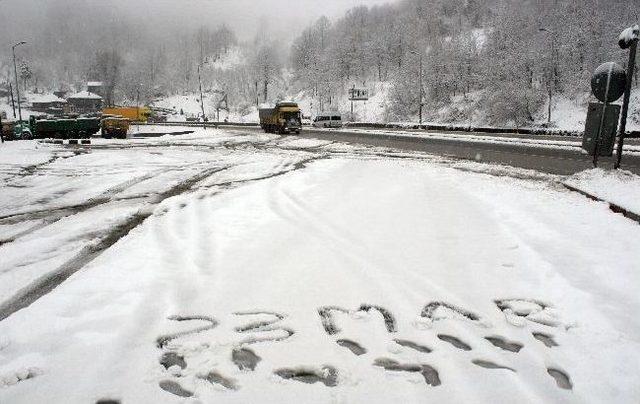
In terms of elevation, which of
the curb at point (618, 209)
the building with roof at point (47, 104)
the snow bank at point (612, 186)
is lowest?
the curb at point (618, 209)

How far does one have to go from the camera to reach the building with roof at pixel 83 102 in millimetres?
113000

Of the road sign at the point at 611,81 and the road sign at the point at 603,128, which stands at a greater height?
the road sign at the point at 611,81

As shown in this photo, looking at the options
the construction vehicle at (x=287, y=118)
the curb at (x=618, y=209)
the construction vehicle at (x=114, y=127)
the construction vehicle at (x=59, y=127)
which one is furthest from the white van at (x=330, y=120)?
the curb at (x=618, y=209)

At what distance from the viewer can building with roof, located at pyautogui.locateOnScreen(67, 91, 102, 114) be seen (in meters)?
113

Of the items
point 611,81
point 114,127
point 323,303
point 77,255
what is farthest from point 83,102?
point 323,303

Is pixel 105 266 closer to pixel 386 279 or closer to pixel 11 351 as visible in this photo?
pixel 11 351

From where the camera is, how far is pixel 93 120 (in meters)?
34.2

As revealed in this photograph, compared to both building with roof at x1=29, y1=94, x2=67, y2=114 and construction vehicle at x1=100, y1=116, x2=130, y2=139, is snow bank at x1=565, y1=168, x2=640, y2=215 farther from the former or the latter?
building with roof at x1=29, y1=94, x2=67, y2=114

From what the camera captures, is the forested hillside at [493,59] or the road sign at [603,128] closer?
the road sign at [603,128]

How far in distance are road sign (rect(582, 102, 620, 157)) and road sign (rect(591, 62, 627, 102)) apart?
38 cm

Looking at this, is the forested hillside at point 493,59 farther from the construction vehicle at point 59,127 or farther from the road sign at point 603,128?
the construction vehicle at point 59,127

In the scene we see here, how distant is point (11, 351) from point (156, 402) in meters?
1.43

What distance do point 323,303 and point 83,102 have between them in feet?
437

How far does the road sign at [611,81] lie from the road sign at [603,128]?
0.38m
